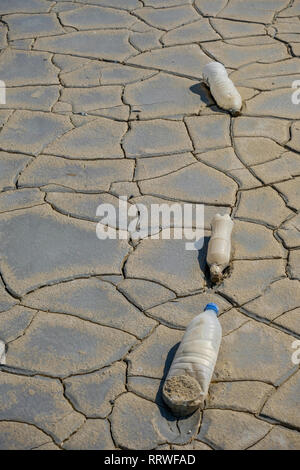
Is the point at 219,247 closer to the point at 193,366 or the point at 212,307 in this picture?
the point at 212,307

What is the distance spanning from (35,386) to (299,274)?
59.2 inches

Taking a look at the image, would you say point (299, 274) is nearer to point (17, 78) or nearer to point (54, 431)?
point (54, 431)

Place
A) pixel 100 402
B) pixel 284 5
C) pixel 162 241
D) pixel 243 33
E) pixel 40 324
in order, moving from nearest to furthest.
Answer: pixel 100 402 → pixel 40 324 → pixel 162 241 → pixel 243 33 → pixel 284 5

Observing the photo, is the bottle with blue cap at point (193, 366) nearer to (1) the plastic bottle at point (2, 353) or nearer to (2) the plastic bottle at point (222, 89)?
(1) the plastic bottle at point (2, 353)

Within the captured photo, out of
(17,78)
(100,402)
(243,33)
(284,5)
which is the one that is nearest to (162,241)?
(100,402)

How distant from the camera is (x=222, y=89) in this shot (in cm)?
482

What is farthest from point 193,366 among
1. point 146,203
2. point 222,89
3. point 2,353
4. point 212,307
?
point 222,89

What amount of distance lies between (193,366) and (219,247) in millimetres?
834

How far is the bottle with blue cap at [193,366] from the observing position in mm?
2898

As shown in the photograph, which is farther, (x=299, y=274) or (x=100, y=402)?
(x=299, y=274)

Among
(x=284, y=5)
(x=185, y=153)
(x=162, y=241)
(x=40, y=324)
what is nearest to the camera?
(x=40, y=324)

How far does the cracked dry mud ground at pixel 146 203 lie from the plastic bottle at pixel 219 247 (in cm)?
7

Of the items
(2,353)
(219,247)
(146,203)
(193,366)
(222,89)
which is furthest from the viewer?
(222,89)
